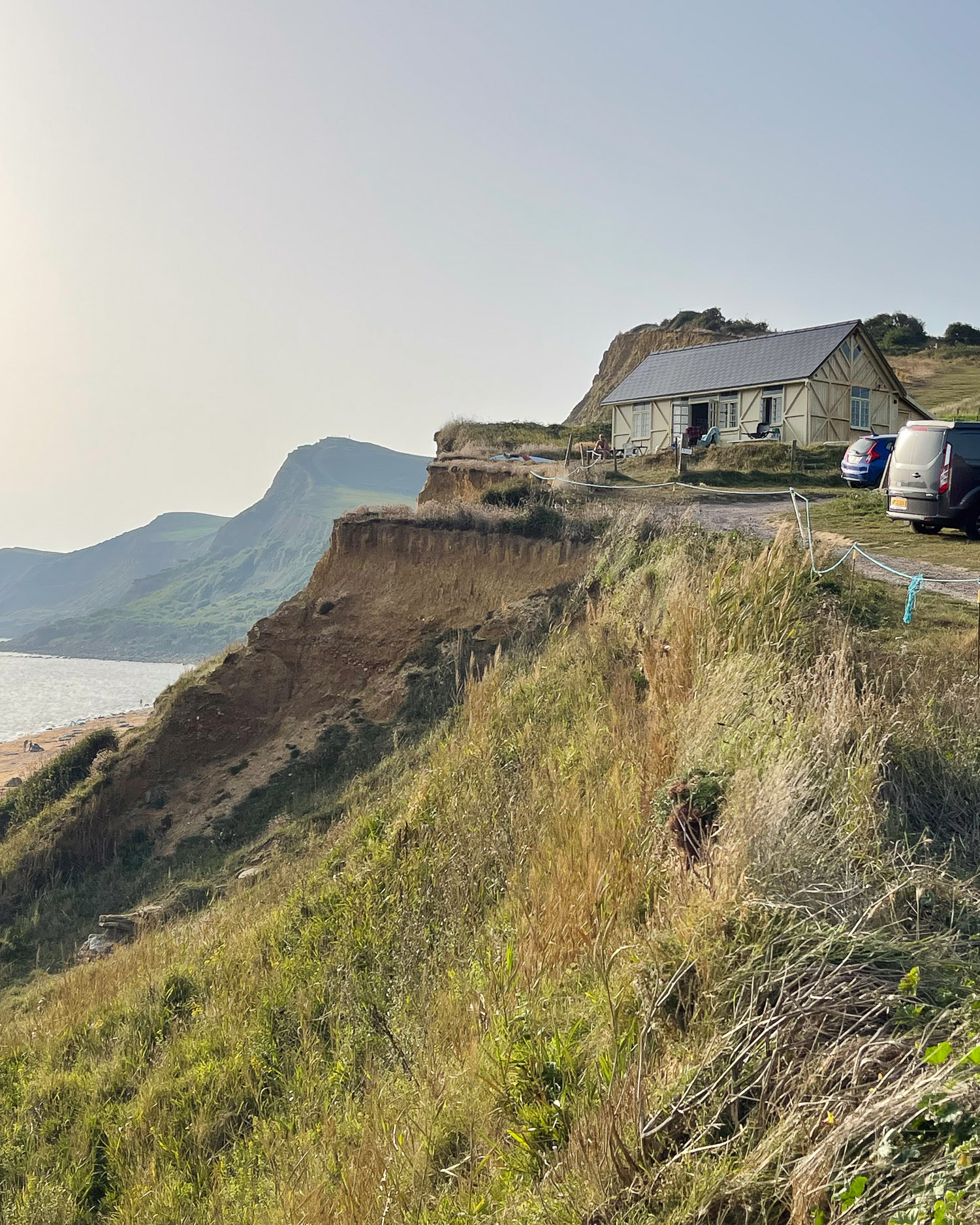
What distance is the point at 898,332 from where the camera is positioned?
5891 cm

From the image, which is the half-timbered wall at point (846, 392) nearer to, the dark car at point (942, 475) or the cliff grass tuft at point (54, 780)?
the dark car at point (942, 475)

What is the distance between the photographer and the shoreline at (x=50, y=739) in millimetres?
57131

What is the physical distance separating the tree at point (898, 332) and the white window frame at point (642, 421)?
25.8 meters

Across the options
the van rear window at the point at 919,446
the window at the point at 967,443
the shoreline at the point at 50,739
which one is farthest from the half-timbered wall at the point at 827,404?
the shoreline at the point at 50,739

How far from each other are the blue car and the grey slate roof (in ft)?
29.9

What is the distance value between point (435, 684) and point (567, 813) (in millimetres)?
11803

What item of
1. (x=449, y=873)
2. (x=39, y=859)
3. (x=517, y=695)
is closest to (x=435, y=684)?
(x=517, y=695)

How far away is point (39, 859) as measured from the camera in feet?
59.3

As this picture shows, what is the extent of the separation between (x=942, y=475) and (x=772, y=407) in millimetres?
20060

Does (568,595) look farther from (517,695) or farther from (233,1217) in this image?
(233,1217)

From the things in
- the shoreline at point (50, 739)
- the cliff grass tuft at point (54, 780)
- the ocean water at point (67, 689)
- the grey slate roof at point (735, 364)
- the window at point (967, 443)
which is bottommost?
the ocean water at point (67, 689)

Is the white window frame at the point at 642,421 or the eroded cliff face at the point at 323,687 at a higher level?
the white window frame at the point at 642,421

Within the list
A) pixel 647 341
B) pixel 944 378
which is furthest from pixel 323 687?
pixel 647 341

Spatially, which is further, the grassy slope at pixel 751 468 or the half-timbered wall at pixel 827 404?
the half-timbered wall at pixel 827 404
